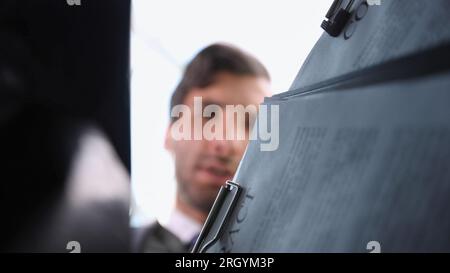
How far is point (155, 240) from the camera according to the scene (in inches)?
66.0

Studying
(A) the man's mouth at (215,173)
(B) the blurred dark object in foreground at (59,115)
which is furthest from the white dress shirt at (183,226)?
(B) the blurred dark object in foreground at (59,115)

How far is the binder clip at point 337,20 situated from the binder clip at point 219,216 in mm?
278

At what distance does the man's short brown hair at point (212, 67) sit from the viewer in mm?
1859

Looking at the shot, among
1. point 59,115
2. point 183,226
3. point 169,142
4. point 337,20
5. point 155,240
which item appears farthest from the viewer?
point 169,142

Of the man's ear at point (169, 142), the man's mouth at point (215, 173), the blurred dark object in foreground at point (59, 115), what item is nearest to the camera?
the blurred dark object in foreground at point (59, 115)

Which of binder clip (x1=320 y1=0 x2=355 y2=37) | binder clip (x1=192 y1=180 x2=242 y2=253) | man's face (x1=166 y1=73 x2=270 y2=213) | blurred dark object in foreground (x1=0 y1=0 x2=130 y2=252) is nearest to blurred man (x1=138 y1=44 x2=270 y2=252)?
man's face (x1=166 y1=73 x2=270 y2=213)

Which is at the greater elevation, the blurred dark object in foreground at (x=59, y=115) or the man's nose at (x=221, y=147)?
the blurred dark object in foreground at (x=59, y=115)

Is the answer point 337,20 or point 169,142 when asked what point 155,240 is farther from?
point 337,20

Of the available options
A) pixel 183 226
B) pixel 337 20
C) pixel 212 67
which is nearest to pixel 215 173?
pixel 183 226

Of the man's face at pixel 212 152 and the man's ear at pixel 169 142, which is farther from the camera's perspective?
the man's ear at pixel 169 142

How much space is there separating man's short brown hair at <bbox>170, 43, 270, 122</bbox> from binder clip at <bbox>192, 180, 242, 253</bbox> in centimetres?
117

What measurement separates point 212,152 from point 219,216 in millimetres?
1059

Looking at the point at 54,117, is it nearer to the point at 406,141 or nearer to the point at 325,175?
the point at 325,175

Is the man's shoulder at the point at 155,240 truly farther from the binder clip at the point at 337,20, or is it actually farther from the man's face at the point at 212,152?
the binder clip at the point at 337,20
